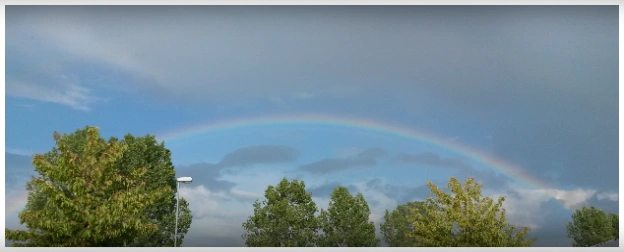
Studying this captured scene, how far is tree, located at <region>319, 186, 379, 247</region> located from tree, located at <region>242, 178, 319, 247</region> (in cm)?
44

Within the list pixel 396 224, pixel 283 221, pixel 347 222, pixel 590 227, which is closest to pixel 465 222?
pixel 396 224

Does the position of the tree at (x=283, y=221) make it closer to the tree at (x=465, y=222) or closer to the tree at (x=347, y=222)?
the tree at (x=347, y=222)

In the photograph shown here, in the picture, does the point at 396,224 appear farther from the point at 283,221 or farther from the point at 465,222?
the point at 465,222

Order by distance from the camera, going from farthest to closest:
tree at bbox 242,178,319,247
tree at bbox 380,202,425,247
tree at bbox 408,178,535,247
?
tree at bbox 380,202,425,247, tree at bbox 242,178,319,247, tree at bbox 408,178,535,247

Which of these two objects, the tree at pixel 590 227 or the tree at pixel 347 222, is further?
the tree at pixel 590 227

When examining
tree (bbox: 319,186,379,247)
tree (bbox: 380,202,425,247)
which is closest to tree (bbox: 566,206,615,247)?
tree (bbox: 380,202,425,247)

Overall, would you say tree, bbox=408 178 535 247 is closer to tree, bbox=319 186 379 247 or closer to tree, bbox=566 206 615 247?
tree, bbox=319 186 379 247

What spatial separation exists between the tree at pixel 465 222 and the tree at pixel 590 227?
278 inches

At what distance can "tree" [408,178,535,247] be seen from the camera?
55.6 feet

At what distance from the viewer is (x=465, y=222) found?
16984 millimetres

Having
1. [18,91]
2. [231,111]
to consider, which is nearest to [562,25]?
[231,111]

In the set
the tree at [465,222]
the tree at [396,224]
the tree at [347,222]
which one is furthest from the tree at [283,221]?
the tree at [465,222]

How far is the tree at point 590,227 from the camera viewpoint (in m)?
23.6

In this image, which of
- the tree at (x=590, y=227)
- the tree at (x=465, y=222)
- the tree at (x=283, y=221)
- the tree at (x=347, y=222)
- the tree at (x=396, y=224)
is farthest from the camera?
the tree at (x=590, y=227)
